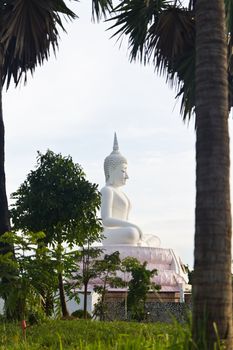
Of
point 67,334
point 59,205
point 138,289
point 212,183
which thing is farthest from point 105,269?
point 212,183

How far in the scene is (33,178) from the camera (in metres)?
13.7

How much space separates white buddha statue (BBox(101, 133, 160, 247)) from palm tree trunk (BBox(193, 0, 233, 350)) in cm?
2053

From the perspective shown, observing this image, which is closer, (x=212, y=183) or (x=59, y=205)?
(x=212, y=183)

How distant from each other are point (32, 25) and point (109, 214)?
50.2 feet

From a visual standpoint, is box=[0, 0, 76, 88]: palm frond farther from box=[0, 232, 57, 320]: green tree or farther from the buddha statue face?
the buddha statue face

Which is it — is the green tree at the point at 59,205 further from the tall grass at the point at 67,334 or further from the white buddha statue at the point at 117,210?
the white buddha statue at the point at 117,210

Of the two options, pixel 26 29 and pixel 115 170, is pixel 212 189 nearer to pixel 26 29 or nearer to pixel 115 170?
pixel 26 29

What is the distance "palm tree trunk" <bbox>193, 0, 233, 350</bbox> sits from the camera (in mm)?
4137

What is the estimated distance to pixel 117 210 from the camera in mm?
26406

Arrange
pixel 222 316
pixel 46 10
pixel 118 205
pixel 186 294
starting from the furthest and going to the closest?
pixel 118 205 < pixel 186 294 < pixel 46 10 < pixel 222 316

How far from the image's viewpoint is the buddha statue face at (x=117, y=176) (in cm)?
2703

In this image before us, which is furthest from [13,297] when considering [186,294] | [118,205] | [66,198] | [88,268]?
[118,205]

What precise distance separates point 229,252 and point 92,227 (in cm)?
948

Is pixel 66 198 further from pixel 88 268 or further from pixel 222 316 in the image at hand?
pixel 222 316
